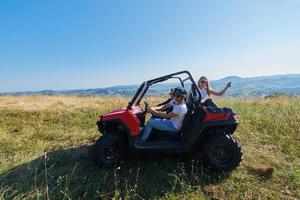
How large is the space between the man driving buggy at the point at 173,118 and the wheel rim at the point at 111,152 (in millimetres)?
556

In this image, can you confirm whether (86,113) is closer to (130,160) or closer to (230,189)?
(130,160)

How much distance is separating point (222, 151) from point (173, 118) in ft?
3.68

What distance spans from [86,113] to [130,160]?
15.2ft

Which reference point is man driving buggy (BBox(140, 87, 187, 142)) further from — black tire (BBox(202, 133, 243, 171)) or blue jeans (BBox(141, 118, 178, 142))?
black tire (BBox(202, 133, 243, 171))

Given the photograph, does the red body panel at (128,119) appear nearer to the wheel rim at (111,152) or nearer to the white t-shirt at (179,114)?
the wheel rim at (111,152)

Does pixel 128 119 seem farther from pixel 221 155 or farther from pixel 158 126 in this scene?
pixel 221 155

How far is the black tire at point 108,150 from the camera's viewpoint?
21.5 ft

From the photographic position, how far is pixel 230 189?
20.3 ft

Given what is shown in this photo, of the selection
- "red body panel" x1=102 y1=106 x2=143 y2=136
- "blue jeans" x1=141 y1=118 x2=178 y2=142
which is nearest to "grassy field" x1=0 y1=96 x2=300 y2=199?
"blue jeans" x1=141 y1=118 x2=178 y2=142

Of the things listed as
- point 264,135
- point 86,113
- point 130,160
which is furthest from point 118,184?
point 86,113

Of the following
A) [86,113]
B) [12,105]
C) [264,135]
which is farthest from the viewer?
[12,105]

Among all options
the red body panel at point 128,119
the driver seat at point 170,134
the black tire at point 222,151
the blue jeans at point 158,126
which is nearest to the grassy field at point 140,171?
the black tire at point 222,151

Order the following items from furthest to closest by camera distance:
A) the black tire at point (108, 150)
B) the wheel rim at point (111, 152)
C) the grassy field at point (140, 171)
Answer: the wheel rim at point (111, 152) → the black tire at point (108, 150) → the grassy field at point (140, 171)

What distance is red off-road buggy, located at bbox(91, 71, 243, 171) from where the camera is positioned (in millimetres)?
6559
